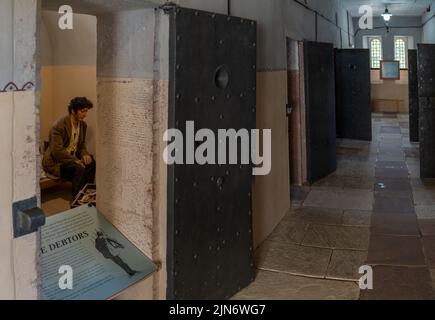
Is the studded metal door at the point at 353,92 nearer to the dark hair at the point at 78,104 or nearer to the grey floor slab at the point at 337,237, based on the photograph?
the grey floor slab at the point at 337,237

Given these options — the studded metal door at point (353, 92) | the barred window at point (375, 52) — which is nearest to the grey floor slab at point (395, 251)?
the studded metal door at point (353, 92)

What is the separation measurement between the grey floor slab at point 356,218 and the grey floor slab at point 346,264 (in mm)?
685

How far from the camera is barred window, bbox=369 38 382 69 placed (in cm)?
1429

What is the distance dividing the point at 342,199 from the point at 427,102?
6.03 feet

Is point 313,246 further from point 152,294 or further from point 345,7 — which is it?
point 345,7

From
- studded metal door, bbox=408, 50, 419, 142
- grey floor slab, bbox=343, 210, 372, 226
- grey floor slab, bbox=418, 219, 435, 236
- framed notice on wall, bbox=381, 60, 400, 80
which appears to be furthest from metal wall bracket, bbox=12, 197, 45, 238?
framed notice on wall, bbox=381, 60, 400, 80

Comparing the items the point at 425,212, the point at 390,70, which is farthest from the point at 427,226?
the point at 390,70

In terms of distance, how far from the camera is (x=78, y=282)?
2.19m

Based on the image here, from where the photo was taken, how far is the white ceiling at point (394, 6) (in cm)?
1030

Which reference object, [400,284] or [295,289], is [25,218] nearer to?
[295,289]

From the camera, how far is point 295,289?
2926 millimetres

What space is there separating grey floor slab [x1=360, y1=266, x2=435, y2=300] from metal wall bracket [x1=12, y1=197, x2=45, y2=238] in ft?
6.44

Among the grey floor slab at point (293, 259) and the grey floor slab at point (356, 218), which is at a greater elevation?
the grey floor slab at point (356, 218)

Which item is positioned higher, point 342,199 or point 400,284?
point 342,199
